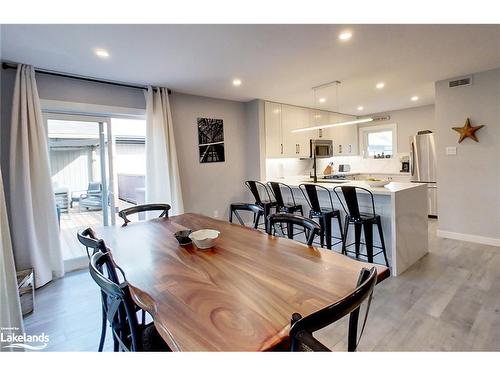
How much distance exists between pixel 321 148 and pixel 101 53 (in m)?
4.45

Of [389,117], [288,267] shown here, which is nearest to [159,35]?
[288,267]

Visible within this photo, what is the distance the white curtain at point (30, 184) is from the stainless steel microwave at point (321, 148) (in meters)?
4.51

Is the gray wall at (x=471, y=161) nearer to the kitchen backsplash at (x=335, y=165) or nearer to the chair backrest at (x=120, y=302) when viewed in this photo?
the kitchen backsplash at (x=335, y=165)

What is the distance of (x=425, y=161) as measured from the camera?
525cm

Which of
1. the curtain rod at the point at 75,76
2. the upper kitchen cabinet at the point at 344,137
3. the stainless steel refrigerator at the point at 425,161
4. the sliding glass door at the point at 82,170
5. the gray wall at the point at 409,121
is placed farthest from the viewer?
the upper kitchen cabinet at the point at 344,137

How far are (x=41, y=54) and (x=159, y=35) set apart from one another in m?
1.35

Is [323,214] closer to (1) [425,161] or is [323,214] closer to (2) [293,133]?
(2) [293,133]

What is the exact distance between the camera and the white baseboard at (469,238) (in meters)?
3.86

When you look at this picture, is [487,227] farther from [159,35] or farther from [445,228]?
[159,35]

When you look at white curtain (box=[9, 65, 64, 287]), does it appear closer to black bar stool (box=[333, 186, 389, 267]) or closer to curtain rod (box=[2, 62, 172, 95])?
curtain rod (box=[2, 62, 172, 95])

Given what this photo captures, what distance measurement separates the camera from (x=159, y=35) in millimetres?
2406

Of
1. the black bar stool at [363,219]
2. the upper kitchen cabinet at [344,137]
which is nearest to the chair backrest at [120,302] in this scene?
the black bar stool at [363,219]

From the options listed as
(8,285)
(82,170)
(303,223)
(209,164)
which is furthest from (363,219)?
(82,170)
